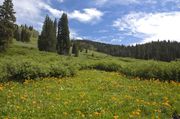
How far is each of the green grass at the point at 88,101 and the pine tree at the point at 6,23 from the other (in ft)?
214

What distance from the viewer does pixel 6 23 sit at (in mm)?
84938

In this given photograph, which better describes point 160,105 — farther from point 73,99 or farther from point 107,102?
point 73,99

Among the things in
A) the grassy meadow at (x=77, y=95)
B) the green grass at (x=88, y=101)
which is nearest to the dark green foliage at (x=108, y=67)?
the grassy meadow at (x=77, y=95)

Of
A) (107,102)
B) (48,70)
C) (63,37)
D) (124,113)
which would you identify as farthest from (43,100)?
(63,37)

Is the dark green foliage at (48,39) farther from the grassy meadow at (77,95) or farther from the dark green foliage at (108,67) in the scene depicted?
the grassy meadow at (77,95)

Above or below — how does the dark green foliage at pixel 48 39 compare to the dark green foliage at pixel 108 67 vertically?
above

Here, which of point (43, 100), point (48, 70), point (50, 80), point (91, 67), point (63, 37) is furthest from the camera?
point (63, 37)

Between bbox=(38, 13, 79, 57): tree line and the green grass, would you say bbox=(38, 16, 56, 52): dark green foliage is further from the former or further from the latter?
the green grass

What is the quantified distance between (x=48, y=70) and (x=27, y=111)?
11534 millimetres

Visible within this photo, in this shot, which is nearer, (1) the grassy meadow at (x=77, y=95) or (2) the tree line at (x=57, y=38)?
(1) the grassy meadow at (x=77, y=95)

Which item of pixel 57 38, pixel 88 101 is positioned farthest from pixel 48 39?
pixel 88 101

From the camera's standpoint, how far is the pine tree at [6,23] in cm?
8325

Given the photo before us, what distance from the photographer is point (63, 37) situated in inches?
4569

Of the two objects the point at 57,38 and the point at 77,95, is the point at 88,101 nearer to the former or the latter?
the point at 77,95
